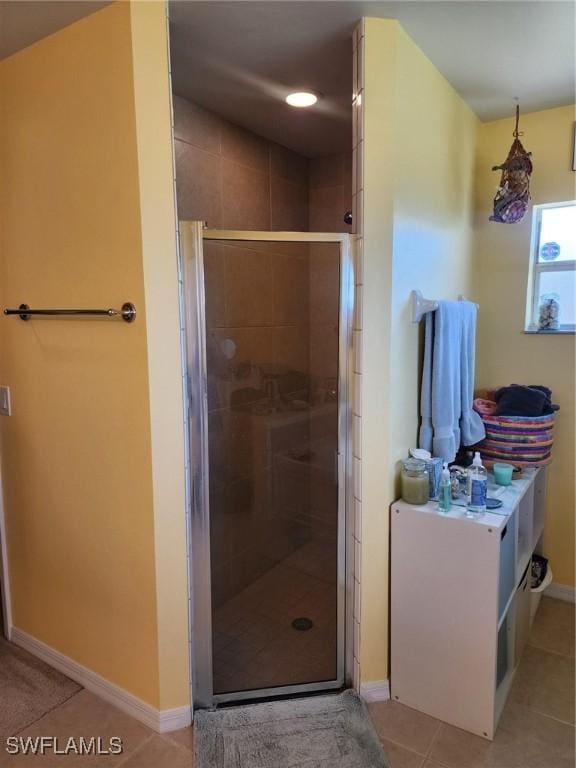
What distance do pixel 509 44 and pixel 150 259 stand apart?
56.8 inches

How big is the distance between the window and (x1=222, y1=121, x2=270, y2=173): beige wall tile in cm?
137

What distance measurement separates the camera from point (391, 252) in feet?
5.69

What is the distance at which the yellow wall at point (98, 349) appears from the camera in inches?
61.0

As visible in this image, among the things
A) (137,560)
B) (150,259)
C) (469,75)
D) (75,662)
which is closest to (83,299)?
(150,259)

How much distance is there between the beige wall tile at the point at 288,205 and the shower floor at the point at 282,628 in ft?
5.63

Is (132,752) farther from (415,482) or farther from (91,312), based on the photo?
(91,312)

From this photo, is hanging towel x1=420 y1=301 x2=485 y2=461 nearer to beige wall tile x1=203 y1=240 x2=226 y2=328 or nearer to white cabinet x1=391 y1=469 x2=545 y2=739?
white cabinet x1=391 y1=469 x2=545 y2=739

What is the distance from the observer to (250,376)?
187 centimetres

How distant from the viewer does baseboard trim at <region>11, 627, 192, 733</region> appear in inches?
69.2

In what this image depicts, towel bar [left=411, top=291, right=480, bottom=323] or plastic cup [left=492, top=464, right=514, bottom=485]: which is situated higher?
towel bar [left=411, top=291, right=480, bottom=323]

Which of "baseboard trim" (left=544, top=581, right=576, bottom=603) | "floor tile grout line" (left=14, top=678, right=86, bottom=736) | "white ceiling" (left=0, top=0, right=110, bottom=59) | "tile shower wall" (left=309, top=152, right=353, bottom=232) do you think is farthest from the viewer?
"tile shower wall" (left=309, top=152, right=353, bottom=232)

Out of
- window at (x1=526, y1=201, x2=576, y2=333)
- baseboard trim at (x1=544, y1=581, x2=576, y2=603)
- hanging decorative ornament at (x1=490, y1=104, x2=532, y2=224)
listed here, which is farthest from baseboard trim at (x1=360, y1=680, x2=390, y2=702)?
hanging decorative ornament at (x1=490, y1=104, x2=532, y2=224)

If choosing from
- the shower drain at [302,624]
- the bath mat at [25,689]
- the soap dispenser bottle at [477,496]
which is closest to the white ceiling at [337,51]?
the soap dispenser bottle at [477,496]

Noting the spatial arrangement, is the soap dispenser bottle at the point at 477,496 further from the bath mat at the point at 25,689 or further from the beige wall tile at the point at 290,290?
the bath mat at the point at 25,689
